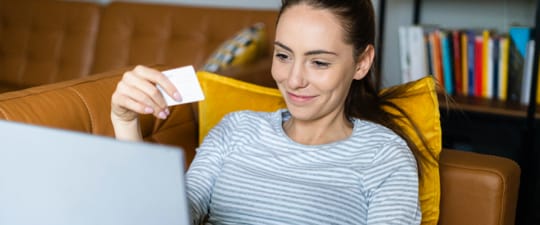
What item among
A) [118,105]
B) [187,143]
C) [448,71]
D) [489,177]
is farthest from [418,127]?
[448,71]

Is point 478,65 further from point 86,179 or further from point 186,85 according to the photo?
point 86,179

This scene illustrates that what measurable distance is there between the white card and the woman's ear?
0.50m

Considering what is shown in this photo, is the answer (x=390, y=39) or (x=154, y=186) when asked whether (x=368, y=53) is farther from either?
(x=390, y=39)

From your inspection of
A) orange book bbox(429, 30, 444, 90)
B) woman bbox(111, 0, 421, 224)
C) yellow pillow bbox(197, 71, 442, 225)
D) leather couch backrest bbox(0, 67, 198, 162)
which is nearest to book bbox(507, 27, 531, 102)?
orange book bbox(429, 30, 444, 90)

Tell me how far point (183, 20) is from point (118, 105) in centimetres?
182

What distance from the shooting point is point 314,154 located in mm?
1354

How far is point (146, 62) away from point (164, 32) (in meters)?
0.14

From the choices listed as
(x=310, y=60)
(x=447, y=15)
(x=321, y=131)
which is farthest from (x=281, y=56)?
(x=447, y=15)

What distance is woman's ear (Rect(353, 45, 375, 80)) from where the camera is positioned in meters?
1.40

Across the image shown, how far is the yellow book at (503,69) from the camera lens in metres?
2.49

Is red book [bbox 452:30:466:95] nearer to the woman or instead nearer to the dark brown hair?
the dark brown hair

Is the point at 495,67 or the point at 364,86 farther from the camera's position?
the point at 495,67

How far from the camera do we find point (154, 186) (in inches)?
25.1

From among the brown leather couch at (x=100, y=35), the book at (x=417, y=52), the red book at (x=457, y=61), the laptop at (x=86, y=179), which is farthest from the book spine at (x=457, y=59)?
the laptop at (x=86, y=179)
